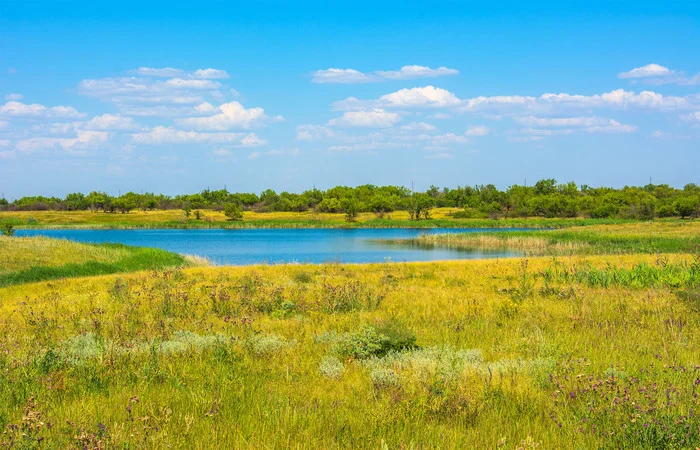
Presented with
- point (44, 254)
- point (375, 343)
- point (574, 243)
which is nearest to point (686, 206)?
point (574, 243)

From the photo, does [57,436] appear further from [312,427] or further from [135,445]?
[312,427]

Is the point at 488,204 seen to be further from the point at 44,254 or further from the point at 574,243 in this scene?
the point at 44,254

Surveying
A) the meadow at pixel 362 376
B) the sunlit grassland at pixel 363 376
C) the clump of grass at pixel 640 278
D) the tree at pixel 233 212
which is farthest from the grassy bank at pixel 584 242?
the tree at pixel 233 212

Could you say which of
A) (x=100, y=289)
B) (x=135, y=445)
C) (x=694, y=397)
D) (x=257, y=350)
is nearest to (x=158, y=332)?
(x=257, y=350)

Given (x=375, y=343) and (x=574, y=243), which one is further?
(x=574, y=243)

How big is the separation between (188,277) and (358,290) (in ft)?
30.6

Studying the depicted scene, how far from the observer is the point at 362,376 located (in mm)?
7582

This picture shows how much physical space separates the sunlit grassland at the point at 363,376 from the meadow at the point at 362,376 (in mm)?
29

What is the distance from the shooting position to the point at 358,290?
15.9m

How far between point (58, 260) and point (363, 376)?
28231 mm

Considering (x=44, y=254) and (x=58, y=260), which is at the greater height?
(x=44, y=254)

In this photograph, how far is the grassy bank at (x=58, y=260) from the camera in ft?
89.0

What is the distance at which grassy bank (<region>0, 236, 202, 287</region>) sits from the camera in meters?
27.1

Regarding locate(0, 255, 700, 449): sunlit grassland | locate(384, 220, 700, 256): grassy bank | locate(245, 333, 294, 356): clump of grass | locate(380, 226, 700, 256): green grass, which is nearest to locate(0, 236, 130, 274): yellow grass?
locate(0, 255, 700, 449): sunlit grassland
